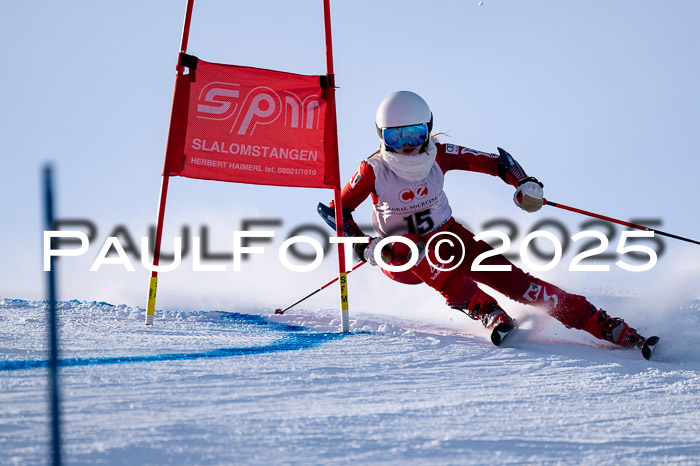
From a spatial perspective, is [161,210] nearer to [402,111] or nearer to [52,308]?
[402,111]

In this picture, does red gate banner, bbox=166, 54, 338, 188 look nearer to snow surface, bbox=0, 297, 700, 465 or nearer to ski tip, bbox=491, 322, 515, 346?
snow surface, bbox=0, 297, 700, 465

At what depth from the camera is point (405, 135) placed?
158 inches

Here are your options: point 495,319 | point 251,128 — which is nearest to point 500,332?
point 495,319

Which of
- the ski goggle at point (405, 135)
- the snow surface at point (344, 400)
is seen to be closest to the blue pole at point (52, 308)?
the snow surface at point (344, 400)

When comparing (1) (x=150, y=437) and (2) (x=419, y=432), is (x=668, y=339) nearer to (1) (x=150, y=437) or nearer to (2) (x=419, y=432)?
(2) (x=419, y=432)

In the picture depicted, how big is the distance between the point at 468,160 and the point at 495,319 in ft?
3.52

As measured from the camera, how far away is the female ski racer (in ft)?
13.1

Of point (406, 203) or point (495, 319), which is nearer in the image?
point (495, 319)

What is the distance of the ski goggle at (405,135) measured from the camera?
4.00 metres

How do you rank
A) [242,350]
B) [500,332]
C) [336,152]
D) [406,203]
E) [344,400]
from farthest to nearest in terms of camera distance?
[336,152] → [406,203] → [500,332] → [242,350] → [344,400]

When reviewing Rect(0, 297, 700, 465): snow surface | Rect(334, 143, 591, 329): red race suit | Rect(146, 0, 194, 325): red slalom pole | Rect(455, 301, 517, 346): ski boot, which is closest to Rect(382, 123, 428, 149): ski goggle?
Rect(334, 143, 591, 329): red race suit

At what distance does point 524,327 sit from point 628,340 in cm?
59

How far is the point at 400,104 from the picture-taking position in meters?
4.00

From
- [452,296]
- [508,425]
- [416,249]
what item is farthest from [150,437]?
[452,296]
